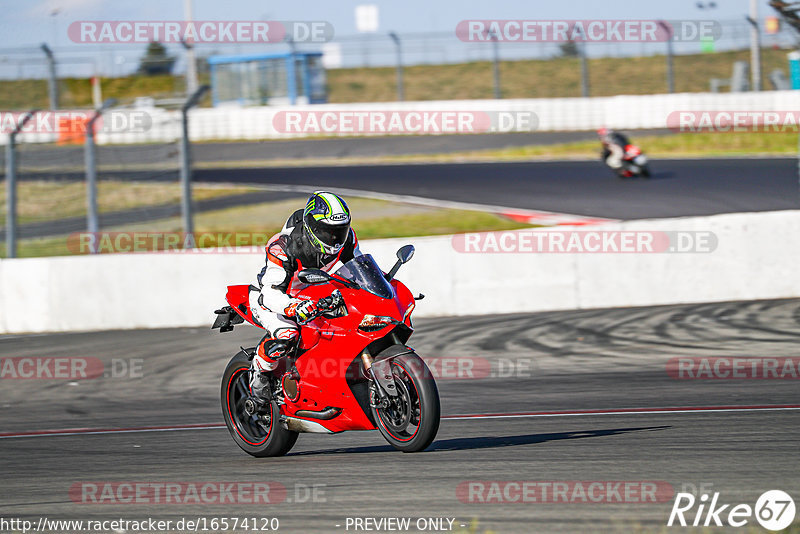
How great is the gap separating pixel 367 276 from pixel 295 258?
53 cm

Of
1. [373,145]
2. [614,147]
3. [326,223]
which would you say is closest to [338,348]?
[326,223]

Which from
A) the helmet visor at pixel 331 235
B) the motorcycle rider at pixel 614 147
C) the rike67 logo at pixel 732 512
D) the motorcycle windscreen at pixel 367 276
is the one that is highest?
the motorcycle rider at pixel 614 147

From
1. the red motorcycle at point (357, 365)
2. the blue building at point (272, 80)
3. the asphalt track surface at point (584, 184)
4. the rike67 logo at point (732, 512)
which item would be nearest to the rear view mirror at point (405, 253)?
the red motorcycle at point (357, 365)

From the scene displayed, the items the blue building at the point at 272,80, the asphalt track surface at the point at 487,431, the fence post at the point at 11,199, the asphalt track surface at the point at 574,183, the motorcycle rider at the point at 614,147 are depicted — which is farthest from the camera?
the blue building at the point at 272,80

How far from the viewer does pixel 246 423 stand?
7.22 metres

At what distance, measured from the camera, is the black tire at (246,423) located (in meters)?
7.07

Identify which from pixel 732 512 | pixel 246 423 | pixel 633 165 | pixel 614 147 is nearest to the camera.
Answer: pixel 732 512

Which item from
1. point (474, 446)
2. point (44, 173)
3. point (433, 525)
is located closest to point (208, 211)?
point (44, 173)

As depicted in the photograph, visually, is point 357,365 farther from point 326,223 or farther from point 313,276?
point 326,223

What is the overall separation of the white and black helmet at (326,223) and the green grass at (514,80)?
44.9 meters

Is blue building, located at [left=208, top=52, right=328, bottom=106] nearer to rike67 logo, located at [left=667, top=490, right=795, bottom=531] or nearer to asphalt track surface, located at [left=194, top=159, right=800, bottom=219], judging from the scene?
asphalt track surface, located at [left=194, top=159, right=800, bottom=219]

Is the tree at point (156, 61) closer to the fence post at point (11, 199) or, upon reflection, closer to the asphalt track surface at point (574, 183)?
the asphalt track surface at point (574, 183)

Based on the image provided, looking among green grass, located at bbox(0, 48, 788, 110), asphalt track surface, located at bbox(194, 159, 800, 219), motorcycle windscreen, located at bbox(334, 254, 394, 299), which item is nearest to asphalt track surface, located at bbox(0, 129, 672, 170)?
asphalt track surface, located at bbox(194, 159, 800, 219)

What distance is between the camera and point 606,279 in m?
13.8
